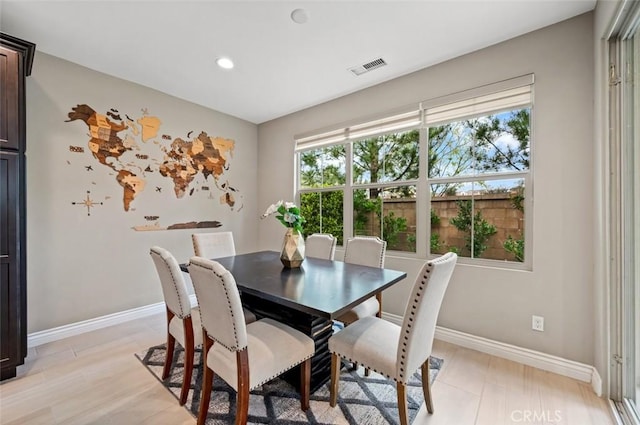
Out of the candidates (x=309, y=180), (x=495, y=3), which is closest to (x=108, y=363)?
(x=309, y=180)

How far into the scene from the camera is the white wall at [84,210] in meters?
2.56

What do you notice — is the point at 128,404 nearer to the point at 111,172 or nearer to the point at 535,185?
the point at 111,172

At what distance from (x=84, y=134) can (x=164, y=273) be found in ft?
6.98

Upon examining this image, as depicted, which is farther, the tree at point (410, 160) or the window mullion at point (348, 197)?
the window mullion at point (348, 197)

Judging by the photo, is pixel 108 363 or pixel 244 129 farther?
pixel 244 129

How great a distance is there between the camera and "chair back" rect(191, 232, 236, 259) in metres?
2.77

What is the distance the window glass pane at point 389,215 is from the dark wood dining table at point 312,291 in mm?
922

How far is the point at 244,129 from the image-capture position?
14.3 ft

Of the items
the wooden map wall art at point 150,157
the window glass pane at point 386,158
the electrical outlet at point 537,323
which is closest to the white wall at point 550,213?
the electrical outlet at point 537,323

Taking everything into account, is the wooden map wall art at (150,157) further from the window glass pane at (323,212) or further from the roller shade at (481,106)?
the roller shade at (481,106)

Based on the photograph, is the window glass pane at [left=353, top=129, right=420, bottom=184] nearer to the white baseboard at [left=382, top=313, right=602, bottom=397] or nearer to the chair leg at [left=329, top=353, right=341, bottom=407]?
the white baseboard at [left=382, top=313, right=602, bottom=397]

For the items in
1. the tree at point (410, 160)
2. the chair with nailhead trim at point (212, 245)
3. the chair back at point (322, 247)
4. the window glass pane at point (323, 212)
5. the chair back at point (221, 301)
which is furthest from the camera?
the window glass pane at point (323, 212)

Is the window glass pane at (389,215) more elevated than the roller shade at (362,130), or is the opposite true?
the roller shade at (362,130)

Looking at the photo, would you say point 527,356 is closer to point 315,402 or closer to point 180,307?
point 315,402
